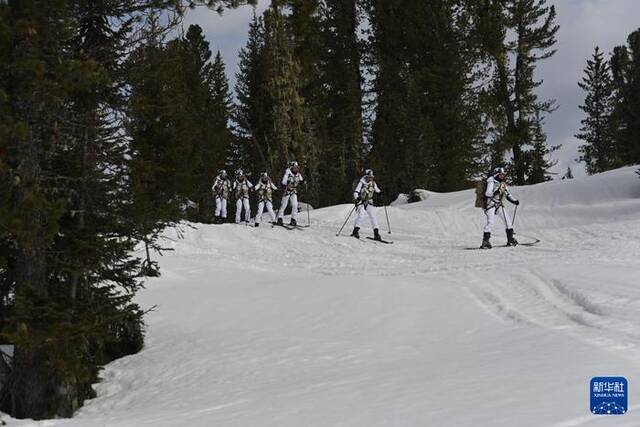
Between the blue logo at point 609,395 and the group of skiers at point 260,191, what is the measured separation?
55.6 ft

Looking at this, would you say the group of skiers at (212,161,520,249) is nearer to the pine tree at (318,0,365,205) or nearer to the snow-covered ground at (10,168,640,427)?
the snow-covered ground at (10,168,640,427)

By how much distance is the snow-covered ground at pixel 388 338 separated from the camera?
4.77 metres

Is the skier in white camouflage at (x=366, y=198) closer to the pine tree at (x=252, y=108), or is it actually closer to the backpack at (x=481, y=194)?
the backpack at (x=481, y=194)

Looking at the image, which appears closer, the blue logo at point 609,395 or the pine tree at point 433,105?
the blue logo at point 609,395

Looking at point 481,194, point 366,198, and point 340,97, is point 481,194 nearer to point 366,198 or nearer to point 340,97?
point 366,198

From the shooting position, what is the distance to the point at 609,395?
4.11 m

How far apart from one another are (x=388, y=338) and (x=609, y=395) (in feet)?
13.2

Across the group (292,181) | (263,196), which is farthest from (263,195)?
(292,181)

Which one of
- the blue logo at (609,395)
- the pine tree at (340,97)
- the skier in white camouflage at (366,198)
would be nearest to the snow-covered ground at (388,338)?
the blue logo at (609,395)

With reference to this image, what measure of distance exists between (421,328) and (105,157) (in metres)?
4.72

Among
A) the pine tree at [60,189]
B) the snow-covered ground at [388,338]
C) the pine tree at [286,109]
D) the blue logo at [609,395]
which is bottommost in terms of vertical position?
the snow-covered ground at [388,338]

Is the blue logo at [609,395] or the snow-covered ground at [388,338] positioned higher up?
the blue logo at [609,395]

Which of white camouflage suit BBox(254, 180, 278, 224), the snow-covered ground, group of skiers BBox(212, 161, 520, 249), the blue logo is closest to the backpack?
group of skiers BBox(212, 161, 520, 249)

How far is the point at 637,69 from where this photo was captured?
3156 centimetres
